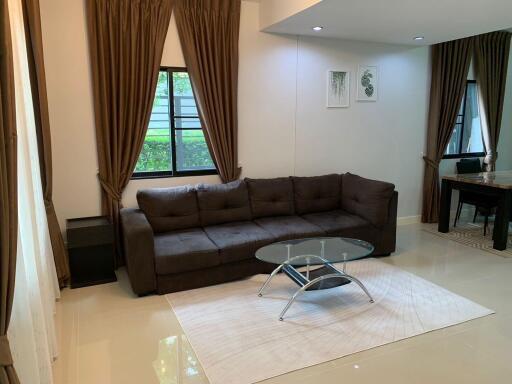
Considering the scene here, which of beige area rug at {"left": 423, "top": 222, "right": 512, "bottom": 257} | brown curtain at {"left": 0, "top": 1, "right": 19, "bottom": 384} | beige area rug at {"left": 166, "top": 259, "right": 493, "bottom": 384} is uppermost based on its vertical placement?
brown curtain at {"left": 0, "top": 1, "right": 19, "bottom": 384}

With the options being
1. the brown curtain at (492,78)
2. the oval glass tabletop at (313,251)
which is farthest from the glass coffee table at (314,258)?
the brown curtain at (492,78)

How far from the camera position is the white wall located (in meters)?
3.67

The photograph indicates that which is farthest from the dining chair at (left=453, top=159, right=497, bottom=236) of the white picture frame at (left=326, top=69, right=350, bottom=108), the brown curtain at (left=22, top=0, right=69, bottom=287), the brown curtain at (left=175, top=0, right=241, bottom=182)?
the brown curtain at (left=22, top=0, right=69, bottom=287)

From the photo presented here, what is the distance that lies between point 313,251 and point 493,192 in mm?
2677

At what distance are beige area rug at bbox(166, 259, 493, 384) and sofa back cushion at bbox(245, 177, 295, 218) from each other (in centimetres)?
83

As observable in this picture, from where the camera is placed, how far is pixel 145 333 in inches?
110

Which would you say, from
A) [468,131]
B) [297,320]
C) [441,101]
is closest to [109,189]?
[297,320]

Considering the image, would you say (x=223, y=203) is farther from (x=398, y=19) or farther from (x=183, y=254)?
(x=398, y=19)

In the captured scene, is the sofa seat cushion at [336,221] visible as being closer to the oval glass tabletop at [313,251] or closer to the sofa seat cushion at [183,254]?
the oval glass tabletop at [313,251]

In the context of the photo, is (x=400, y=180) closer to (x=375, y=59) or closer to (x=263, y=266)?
(x=375, y=59)

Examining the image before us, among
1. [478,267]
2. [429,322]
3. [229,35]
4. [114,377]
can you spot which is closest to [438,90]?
[478,267]

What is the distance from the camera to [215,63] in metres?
4.11

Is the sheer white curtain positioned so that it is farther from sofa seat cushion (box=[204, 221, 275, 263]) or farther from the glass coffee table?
the glass coffee table

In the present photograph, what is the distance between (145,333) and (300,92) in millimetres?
3211
